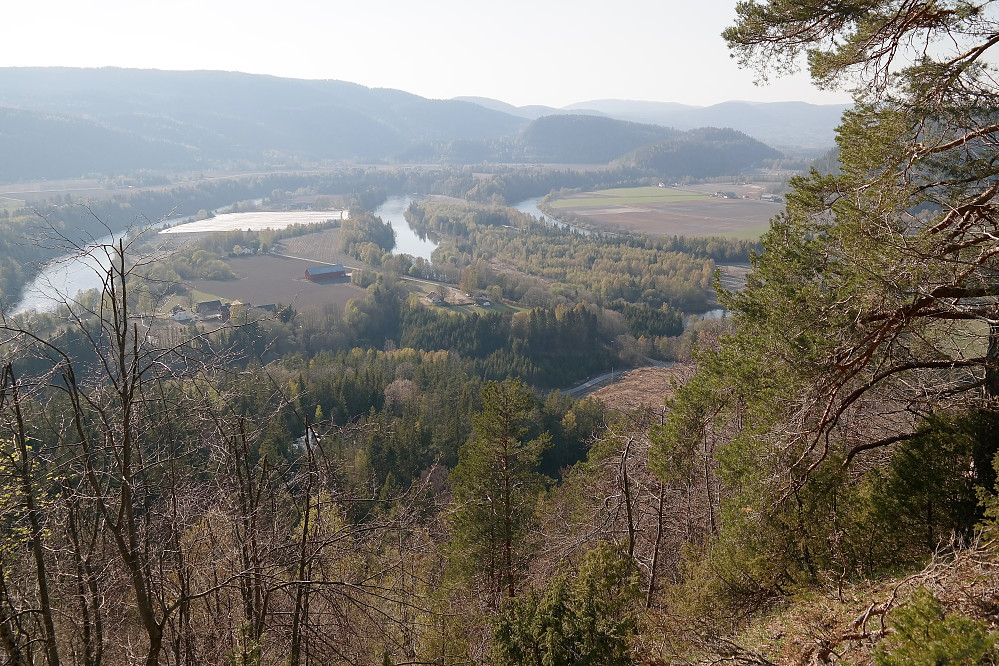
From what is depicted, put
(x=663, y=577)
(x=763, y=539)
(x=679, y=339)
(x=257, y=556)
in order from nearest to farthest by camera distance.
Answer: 1. (x=257, y=556)
2. (x=763, y=539)
3. (x=663, y=577)
4. (x=679, y=339)

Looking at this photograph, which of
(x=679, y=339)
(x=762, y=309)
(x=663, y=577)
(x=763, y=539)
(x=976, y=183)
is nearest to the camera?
(x=976, y=183)

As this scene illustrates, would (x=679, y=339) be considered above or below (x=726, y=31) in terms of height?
below

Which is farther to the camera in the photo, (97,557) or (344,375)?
(344,375)

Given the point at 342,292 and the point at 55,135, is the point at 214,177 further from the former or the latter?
the point at 342,292

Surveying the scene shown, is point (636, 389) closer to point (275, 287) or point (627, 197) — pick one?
point (275, 287)

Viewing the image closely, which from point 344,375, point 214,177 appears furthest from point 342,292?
point 214,177

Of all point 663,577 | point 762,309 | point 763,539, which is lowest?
point 663,577

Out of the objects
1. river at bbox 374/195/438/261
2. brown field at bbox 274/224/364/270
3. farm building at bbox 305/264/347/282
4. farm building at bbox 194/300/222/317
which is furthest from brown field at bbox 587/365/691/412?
river at bbox 374/195/438/261

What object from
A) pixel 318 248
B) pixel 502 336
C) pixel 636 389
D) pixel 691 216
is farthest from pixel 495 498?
pixel 691 216
